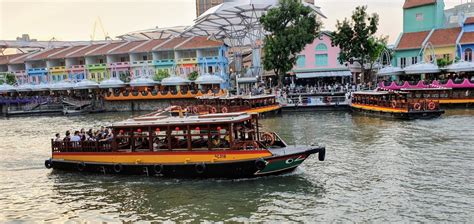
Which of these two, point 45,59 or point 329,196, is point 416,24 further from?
point 45,59

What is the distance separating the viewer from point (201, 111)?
3244 cm

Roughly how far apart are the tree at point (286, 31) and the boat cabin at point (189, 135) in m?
26.5

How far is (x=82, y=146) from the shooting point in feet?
53.5

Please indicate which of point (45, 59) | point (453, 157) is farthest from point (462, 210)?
point (45, 59)

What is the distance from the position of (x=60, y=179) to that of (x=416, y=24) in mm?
42662

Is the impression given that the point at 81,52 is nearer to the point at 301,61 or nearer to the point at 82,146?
the point at 301,61

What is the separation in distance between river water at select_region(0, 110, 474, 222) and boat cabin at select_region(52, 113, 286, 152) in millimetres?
1138

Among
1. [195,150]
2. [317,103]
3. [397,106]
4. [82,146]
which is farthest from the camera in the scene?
[317,103]

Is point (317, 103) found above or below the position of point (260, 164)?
above

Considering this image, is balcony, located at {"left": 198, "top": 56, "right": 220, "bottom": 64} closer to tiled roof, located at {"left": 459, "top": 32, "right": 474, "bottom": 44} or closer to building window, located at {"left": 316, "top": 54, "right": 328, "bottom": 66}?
building window, located at {"left": 316, "top": 54, "right": 328, "bottom": 66}

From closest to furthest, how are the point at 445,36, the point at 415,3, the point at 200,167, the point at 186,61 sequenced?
the point at 200,167 → the point at 445,36 → the point at 415,3 → the point at 186,61

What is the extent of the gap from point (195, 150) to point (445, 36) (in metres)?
38.1

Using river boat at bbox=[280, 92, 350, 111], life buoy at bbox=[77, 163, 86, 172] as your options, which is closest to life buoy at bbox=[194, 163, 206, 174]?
life buoy at bbox=[77, 163, 86, 172]

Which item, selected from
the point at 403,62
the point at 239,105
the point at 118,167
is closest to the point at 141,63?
the point at 239,105
